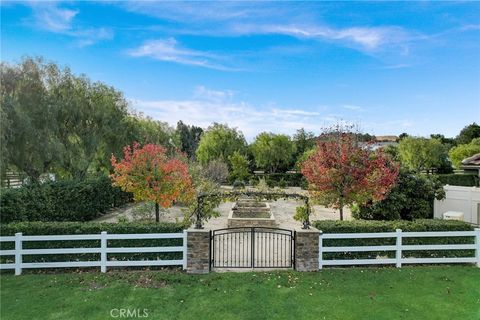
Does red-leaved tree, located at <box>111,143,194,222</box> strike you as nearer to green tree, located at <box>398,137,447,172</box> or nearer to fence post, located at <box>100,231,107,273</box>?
fence post, located at <box>100,231,107,273</box>

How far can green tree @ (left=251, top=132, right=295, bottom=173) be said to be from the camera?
112 ft

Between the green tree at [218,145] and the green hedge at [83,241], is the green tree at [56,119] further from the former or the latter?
the green tree at [218,145]

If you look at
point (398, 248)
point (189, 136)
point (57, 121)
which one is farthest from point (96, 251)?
point (189, 136)

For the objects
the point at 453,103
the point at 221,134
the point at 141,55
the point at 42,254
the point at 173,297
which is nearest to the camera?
the point at 173,297

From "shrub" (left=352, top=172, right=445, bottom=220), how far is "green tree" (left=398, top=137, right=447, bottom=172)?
75.9 ft

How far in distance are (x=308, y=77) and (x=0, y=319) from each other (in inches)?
502

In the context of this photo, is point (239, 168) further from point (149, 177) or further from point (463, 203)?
point (149, 177)

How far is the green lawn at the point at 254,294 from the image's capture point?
5637mm

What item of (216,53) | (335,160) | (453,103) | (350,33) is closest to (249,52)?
(216,53)

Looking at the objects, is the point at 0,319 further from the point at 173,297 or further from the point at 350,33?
the point at 350,33

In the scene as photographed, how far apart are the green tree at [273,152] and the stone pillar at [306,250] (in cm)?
2647

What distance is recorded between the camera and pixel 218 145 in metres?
33.5

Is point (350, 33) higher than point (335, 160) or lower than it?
higher

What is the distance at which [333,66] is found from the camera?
504 inches
